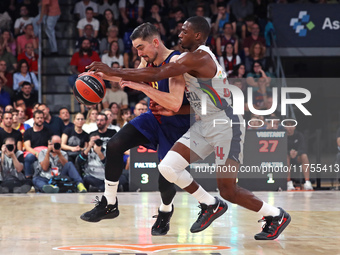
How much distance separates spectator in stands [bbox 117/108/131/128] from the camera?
1173cm

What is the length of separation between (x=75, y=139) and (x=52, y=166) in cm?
81

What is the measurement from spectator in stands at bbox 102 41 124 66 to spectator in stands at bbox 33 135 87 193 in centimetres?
346

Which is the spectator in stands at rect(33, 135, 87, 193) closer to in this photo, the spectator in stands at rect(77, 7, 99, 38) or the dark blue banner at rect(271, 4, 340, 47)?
the spectator in stands at rect(77, 7, 99, 38)

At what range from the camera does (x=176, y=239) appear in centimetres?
564

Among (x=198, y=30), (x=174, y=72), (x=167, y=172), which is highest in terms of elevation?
(x=198, y=30)

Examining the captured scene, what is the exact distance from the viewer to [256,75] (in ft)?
43.9

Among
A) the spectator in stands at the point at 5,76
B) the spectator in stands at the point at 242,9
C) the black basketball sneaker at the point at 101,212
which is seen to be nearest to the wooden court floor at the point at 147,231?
the black basketball sneaker at the point at 101,212

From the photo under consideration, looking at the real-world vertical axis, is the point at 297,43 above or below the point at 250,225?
above

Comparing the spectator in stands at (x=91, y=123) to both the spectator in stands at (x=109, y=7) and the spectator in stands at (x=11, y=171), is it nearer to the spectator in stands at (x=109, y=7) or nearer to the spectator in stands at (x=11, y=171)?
the spectator in stands at (x=11, y=171)

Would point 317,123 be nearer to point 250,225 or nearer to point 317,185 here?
point 317,185

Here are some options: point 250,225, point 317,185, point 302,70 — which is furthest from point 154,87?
point 302,70

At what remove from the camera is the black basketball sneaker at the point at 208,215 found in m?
5.54

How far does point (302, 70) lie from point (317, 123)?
1421 mm

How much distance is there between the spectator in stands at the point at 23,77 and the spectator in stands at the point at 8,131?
234 cm
